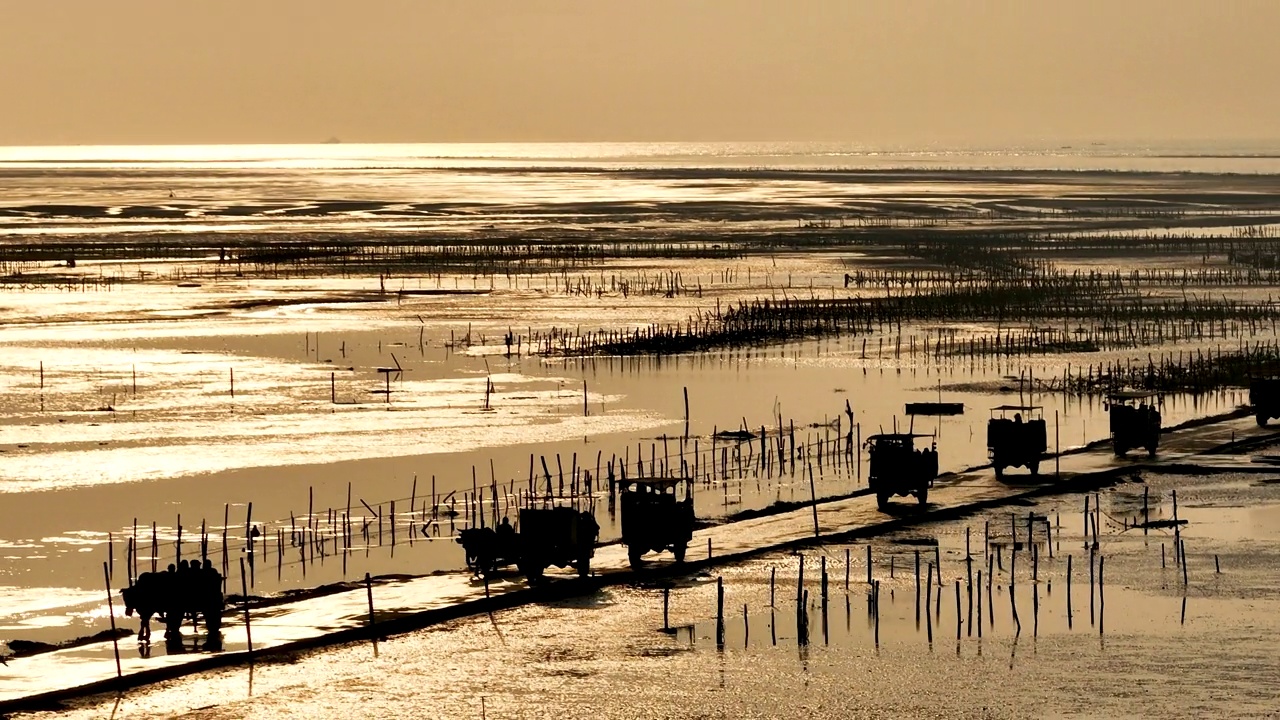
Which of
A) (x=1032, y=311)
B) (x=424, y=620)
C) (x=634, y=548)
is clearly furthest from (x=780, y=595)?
(x=1032, y=311)

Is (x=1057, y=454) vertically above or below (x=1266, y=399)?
below

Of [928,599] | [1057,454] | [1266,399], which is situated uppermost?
[1266,399]

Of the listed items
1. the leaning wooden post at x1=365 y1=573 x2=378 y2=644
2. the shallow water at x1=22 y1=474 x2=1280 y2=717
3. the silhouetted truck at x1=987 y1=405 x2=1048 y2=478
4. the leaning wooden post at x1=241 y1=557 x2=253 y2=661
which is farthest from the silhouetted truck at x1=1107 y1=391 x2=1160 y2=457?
the leaning wooden post at x1=241 y1=557 x2=253 y2=661

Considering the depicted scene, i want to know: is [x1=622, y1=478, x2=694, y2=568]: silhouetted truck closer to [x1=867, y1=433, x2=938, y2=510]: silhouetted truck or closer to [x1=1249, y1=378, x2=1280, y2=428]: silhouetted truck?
[x1=867, y1=433, x2=938, y2=510]: silhouetted truck

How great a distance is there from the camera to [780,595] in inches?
1480

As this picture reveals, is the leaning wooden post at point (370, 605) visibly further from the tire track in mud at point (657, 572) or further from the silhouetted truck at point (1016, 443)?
the silhouetted truck at point (1016, 443)

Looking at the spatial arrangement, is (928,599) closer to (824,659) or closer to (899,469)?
(824,659)

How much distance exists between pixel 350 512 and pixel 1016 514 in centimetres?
1609

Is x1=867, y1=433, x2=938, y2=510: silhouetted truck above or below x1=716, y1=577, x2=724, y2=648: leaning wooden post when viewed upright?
above

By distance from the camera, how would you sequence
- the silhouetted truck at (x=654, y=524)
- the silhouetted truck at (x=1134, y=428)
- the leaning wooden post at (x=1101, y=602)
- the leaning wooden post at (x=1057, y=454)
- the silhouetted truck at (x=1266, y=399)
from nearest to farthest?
the leaning wooden post at (x=1101, y=602) → the silhouetted truck at (x=654, y=524) → the leaning wooden post at (x=1057, y=454) → the silhouetted truck at (x=1134, y=428) → the silhouetted truck at (x=1266, y=399)

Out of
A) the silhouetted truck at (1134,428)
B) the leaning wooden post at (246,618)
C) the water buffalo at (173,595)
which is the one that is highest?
the silhouetted truck at (1134,428)

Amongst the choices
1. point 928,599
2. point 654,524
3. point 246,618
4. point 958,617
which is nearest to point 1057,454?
point 654,524

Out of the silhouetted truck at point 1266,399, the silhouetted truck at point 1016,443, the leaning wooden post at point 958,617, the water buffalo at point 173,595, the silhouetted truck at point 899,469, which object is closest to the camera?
the water buffalo at point 173,595

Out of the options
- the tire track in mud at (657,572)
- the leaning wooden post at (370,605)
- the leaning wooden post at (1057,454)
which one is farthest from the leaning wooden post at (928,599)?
the leaning wooden post at (1057,454)
